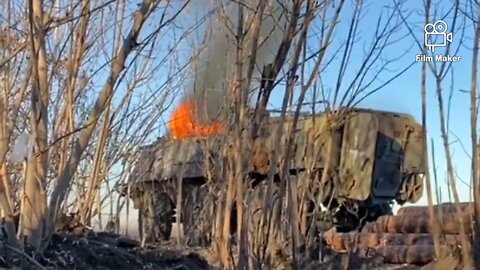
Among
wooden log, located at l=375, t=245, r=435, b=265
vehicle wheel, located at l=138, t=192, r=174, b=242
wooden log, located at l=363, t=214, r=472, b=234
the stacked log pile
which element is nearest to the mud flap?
vehicle wheel, located at l=138, t=192, r=174, b=242

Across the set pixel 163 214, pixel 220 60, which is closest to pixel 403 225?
pixel 220 60

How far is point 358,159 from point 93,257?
729 cm

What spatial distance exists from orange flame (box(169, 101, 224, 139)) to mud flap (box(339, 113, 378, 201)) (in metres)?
2.32

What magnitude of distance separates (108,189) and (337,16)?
24.1ft

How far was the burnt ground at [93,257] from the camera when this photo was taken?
457cm

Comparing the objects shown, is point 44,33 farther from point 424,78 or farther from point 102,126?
point 102,126

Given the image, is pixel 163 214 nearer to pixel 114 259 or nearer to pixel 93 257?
pixel 114 259

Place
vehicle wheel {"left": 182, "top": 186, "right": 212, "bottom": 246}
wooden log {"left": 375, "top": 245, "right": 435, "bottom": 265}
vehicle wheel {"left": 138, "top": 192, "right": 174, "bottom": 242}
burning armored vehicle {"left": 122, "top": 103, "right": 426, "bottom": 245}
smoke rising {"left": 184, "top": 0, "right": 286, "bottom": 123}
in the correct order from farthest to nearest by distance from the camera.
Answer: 1. vehicle wheel {"left": 138, "top": 192, "right": 174, "bottom": 242}
2. burning armored vehicle {"left": 122, "top": 103, "right": 426, "bottom": 245}
3. vehicle wheel {"left": 182, "top": 186, "right": 212, "bottom": 246}
4. wooden log {"left": 375, "top": 245, "right": 435, "bottom": 265}
5. smoke rising {"left": 184, "top": 0, "right": 286, "bottom": 123}

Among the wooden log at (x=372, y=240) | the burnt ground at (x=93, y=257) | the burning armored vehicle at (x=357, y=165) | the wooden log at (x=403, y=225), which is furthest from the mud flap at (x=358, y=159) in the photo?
the burnt ground at (x=93, y=257)

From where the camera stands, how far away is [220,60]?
8469 mm

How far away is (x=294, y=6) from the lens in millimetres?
3279

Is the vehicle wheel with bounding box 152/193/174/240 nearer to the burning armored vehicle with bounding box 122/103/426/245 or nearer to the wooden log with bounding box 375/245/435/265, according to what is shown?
the burning armored vehicle with bounding box 122/103/426/245

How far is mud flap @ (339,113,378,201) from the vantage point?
39.4 feet

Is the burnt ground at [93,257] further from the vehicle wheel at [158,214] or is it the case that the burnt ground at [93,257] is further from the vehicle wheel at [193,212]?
the vehicle wheel at [158,214]
